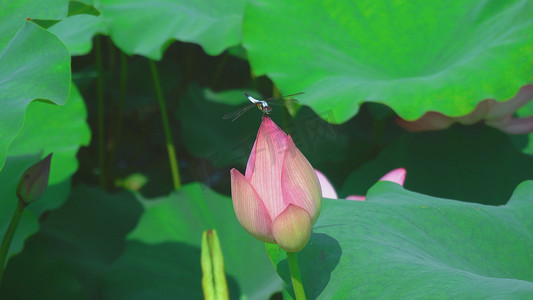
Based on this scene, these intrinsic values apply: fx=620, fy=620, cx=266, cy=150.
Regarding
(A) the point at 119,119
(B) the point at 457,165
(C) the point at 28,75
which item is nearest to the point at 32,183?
(C) the point at 28,75

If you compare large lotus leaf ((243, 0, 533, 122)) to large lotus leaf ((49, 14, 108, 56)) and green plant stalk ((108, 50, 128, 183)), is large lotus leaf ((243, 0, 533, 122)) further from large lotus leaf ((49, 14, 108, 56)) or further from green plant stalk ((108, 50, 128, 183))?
green plant stalk ((108, 50, 128, 183))

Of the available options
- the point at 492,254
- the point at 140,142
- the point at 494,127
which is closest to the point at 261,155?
the point at 492,254

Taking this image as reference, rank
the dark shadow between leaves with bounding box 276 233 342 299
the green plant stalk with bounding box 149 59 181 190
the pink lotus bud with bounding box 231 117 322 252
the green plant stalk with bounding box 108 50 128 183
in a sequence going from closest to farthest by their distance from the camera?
the pink lotus bud with bounding box 231 117 322 252 < the dark shadow between leaves with bounding box 276 233 342 299 < the green plant stalk with bounding box 149 59 181 190 < the green plant stalk with bounding box 108 50 128 183

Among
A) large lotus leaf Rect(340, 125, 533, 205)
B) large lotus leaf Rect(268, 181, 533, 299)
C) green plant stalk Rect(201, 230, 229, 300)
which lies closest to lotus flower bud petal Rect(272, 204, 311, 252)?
large lotus leaf Rect(268, 181, 533, 299)

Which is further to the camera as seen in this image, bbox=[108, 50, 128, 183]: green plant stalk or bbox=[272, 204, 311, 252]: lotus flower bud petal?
bbox=[108, 50, 128, 183]: green plant stalk

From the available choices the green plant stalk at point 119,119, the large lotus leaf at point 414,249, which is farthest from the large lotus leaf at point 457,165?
the green plant stalk at point 119,119

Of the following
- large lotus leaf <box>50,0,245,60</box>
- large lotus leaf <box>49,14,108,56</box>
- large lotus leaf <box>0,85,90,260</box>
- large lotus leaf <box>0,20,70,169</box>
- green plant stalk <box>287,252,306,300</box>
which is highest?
green plant stalk <box>287,252,306,300</box>

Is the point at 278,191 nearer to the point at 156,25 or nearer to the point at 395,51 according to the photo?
the point at 395,51

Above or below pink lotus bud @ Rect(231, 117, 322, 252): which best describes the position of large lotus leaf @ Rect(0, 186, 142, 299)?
below
